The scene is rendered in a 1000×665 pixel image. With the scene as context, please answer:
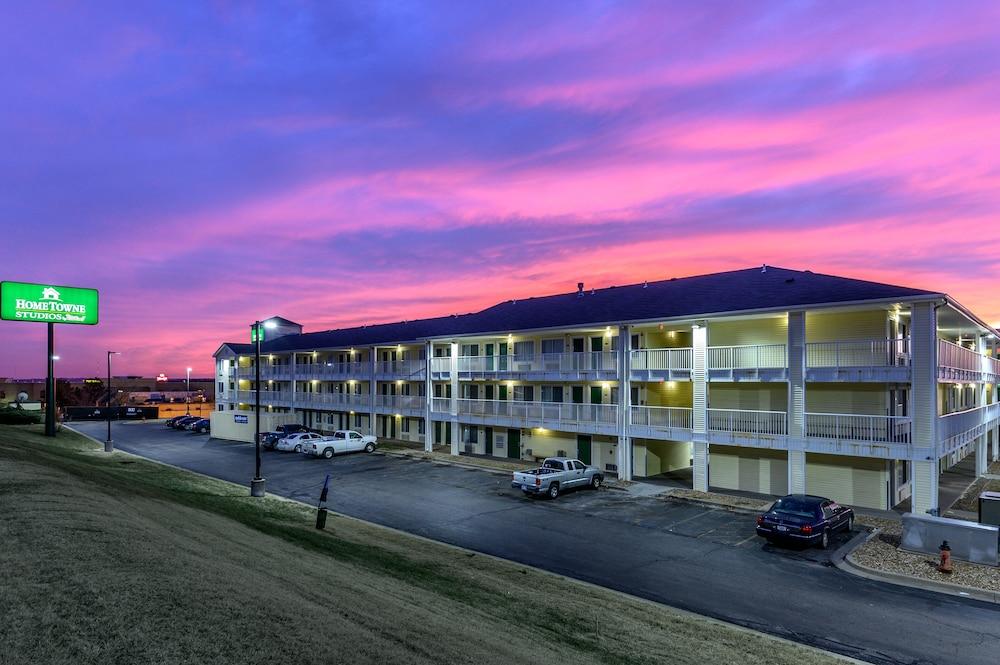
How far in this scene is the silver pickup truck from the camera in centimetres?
2641

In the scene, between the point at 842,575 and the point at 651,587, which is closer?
the point at 651,587

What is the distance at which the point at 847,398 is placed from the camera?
2555 cm

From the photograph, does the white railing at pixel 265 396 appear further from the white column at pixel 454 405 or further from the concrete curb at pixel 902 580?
the concrete curb at pixel 902 580

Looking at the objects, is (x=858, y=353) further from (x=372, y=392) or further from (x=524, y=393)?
(x=372, y=392)

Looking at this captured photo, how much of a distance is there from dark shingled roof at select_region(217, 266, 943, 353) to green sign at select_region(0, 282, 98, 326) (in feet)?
67.9

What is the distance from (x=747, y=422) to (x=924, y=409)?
7049 millimetres

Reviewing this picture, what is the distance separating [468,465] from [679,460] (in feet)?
41.9

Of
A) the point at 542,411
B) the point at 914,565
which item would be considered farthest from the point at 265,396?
the point at 914,565

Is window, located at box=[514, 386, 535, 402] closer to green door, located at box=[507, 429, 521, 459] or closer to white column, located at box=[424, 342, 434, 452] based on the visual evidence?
green door, located at box=[507, 429, 521, 459]

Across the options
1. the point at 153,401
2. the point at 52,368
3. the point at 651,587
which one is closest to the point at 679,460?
the point at 651,587

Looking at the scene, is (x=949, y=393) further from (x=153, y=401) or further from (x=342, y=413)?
(x=153, y=401)

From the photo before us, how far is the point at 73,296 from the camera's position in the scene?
35.9 meters

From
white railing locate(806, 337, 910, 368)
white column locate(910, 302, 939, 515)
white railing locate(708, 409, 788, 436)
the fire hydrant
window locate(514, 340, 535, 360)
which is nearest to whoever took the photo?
the fire hydrant

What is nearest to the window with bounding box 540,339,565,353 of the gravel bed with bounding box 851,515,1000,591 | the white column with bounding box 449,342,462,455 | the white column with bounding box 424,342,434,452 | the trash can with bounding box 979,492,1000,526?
the white column with bounding box 449,342,462,455
